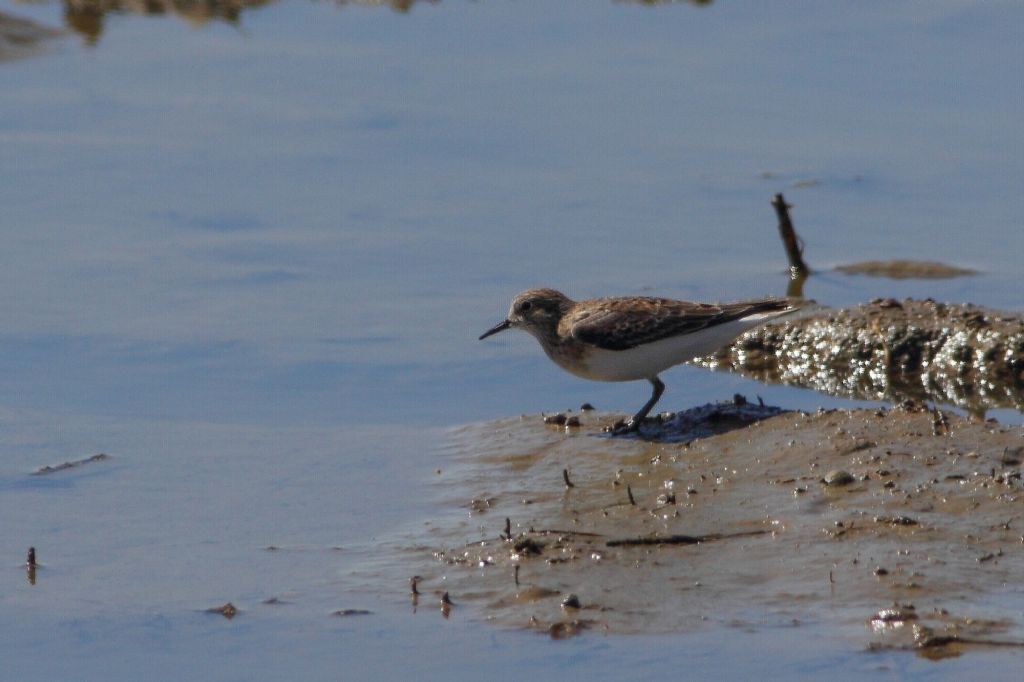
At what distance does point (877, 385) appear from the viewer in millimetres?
11547

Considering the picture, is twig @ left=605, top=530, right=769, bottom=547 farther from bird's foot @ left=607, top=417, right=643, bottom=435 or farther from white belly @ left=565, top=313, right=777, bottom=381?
white belly @ left=565, top=313, right=777, bottom=381

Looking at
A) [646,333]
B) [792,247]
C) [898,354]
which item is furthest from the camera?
[792,247]

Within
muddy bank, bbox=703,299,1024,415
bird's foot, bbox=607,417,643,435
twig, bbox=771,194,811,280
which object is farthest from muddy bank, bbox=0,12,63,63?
bird's foot, bbox=607,417,643,435

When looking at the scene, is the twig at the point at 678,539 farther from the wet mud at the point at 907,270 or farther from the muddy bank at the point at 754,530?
the wet mud at the point at 907,270

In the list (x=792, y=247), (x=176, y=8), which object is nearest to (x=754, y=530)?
(x=792, y=247)

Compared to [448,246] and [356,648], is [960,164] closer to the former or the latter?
[448,246]

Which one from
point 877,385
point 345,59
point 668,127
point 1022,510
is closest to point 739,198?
point 668,127

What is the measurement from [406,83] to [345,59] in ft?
4.17

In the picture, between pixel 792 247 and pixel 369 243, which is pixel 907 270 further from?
pixel 369 243

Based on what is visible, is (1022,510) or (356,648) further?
(1022,510)

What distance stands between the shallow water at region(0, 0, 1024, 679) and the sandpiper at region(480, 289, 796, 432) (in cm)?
84

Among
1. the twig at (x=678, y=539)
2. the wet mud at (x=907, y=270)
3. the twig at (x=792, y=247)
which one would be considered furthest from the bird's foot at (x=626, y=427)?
the wet mud at (x=907, y=270)

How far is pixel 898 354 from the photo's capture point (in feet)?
38.3

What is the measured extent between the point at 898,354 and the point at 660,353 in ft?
7.32
